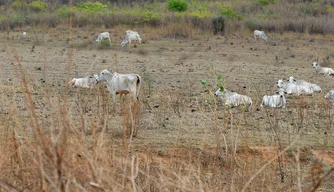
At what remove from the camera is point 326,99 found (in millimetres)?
11516

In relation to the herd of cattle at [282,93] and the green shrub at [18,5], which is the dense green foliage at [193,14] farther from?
the herd of cattle at [282,93]

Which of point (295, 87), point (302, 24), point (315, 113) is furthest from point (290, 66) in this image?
point (302, 24)

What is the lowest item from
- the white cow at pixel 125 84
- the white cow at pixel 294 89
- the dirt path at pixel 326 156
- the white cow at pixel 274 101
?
the white cow at pixel 294 89

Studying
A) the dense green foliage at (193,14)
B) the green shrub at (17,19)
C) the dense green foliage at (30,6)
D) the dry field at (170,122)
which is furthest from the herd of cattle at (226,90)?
the dense green foliage at (30,6)

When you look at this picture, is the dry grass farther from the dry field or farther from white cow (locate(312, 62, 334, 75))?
white cow (locate(312, 62, 334, 75))

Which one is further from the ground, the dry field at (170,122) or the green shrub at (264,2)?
the dry field at (170,122)

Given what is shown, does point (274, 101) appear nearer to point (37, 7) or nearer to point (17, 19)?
point (17, 19)

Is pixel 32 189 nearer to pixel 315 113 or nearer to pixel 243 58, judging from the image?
pixel 315 113

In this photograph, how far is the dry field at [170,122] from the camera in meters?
3.44

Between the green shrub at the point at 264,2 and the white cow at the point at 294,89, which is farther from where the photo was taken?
the green shrub at the point at 264,2

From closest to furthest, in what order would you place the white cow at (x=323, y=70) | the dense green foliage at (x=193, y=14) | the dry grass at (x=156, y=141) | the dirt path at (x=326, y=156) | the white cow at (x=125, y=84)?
the dry grass at (x=156, y=141)
the dirt path at (x=326, y=156)
the white cow at (x=125, y=84)
the white cow at (x=323, y=70)
the dense green foliage at (x=193, y=14)

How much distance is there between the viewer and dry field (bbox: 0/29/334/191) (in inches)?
136

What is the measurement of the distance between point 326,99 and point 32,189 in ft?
28.7

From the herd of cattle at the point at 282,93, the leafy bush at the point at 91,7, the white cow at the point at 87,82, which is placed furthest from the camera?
the leafy bush at the point at 91,7
